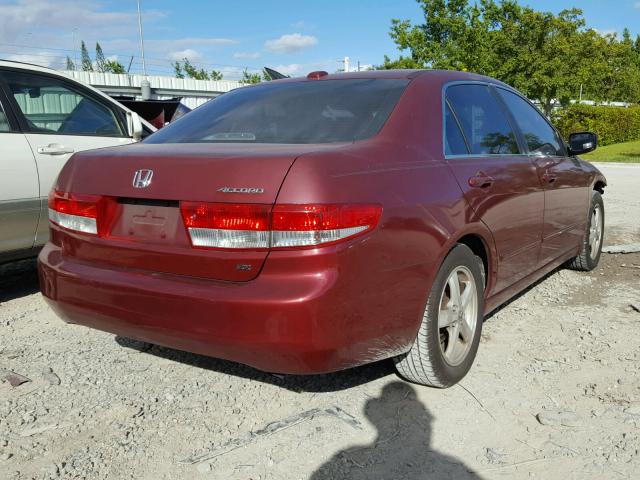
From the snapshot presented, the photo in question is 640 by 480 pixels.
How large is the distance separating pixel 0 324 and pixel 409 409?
2.90 m

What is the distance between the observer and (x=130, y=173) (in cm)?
263

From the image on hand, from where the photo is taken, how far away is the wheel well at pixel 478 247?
315 centimetres

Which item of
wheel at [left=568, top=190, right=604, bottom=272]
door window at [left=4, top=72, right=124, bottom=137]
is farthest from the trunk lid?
wheel at [left=568, top=190, right=604, bottom=272]

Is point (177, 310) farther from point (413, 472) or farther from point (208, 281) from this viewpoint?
point (413, 472)

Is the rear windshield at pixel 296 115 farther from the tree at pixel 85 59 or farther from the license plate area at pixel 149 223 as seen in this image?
the tree at pixel 85 59

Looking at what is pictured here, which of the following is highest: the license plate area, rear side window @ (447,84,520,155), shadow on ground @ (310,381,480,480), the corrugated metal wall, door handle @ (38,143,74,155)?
the corrugated metal wall

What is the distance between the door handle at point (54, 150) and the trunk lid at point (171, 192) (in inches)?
78.6

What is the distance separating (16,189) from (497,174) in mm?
3345

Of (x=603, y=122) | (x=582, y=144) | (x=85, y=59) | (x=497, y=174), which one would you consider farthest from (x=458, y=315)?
(x=85, y=59)

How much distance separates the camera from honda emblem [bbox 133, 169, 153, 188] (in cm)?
256

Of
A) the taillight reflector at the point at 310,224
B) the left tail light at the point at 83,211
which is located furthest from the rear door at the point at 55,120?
the taillight reflector at the point at 310,224

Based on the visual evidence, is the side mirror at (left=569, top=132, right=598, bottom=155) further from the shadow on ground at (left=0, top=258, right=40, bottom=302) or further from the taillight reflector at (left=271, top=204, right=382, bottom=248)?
the shadow on ground at (left=0, top=258, right=40, bottom=302)

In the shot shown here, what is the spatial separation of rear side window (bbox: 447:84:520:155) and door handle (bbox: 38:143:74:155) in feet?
10.1

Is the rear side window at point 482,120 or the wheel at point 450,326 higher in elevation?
the rear side window at point 482,120
